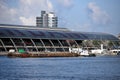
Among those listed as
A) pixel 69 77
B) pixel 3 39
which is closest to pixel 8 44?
pixel 3 39

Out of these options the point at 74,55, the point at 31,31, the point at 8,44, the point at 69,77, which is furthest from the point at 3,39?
the point at 69,77

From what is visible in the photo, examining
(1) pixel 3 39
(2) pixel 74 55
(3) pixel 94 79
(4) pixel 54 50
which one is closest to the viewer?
(3) pixel 94 79

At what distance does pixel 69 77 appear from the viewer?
64.5 m

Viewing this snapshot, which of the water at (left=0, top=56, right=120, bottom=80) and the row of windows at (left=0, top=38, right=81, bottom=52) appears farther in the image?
the row of windows at (left=0, top=38, right=81, bottom=52)

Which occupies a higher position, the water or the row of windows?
the row of windows

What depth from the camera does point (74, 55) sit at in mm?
164000

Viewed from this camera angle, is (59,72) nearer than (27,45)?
Yes

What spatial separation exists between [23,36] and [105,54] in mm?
39697

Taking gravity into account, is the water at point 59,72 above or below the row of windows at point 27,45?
below

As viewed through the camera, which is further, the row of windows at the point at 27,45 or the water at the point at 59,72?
the row of windows at the point at 27,45

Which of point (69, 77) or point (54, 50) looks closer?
point (69, 77)

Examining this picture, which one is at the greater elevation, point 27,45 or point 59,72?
point 27,45

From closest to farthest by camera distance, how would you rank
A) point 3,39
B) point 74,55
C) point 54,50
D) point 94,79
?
point 94,79 → point 74,55 → point 3,39 → point 54,50

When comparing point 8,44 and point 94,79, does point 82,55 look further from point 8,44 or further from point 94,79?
point 94,79
